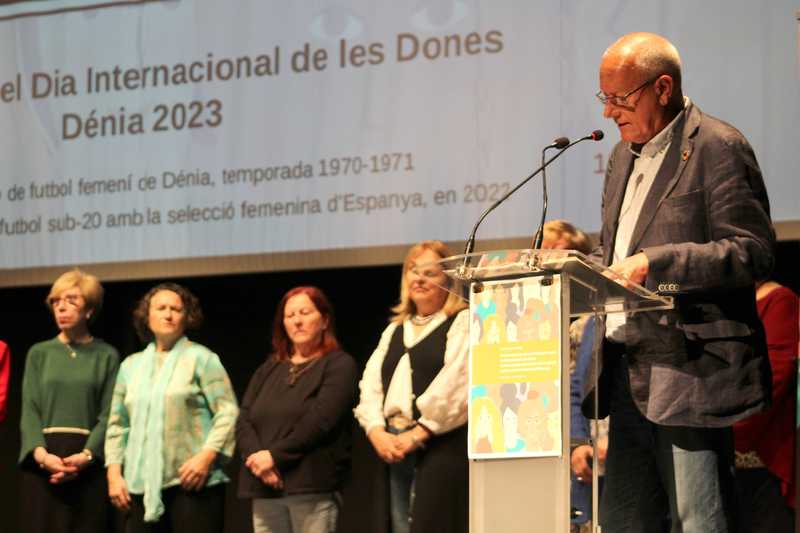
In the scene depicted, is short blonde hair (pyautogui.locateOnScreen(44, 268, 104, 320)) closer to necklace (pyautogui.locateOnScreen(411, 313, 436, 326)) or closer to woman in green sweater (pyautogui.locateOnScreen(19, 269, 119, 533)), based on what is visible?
woman in green sweater (pyautogui.locateOnScreen(19, 269, 119, 533))

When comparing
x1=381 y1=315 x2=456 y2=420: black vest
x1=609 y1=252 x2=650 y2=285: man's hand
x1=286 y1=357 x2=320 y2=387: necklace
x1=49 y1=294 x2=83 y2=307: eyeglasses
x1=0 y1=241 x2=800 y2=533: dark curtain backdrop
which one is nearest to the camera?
x1=609 y1=252 x2=650 y2=285: man's hand

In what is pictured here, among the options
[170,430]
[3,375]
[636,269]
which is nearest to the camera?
[636,269]

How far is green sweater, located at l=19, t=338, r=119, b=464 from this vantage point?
5.39m

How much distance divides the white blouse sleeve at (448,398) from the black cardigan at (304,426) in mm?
462

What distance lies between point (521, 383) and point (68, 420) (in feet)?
11.1

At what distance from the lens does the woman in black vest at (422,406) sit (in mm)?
4469

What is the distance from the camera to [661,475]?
273 cm

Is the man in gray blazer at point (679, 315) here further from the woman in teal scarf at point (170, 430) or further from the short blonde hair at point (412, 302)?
the woman in teal scarf at point (170, 430)

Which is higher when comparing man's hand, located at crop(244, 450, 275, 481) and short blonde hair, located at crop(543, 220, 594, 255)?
short blonde hair, located at crop(543, 220, 594, 255)

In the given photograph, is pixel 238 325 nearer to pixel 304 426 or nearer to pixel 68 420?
pixel 68 420

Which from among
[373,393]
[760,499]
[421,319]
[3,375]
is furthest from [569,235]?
[3,375]

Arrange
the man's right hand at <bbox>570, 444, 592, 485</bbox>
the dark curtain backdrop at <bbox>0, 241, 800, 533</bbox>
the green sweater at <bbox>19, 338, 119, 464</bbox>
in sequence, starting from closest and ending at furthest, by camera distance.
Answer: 1. the man's right hand at <bbox>570, 444, 592, 485</bbox>
2. the green sweater at <bbox>19, 338, 119, 464</bbox>
3. the dark curtain backdrop at <bbox>0, 241, 800, 533</bbox>

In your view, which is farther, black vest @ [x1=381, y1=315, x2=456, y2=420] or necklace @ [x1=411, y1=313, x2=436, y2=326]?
necklace @ [x1=411, y1=313, x2=436, y2=326]

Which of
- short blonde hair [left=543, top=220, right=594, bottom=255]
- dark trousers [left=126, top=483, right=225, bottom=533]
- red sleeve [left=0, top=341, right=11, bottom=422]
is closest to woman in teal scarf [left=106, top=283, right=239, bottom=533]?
dark trousers [left=126, top=483, right=225, bottom=533]
